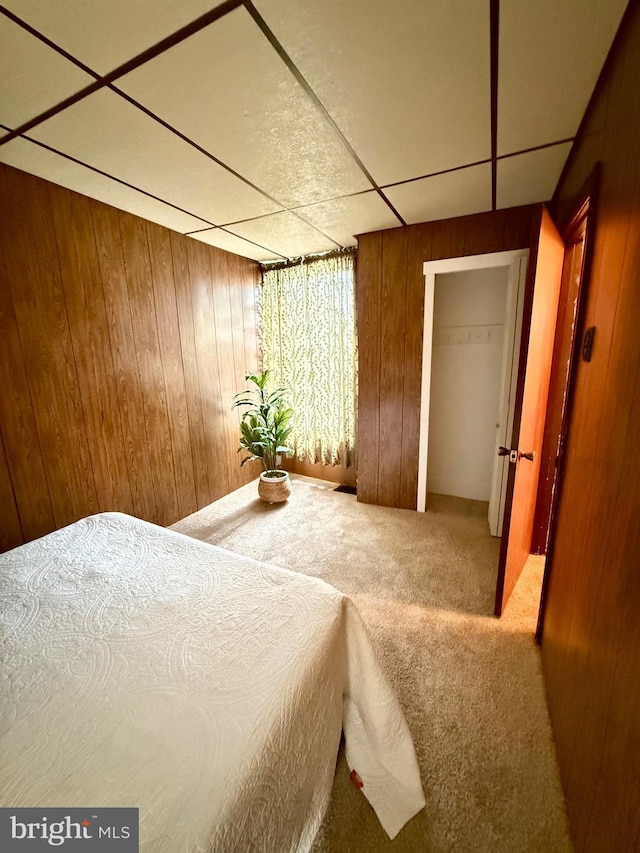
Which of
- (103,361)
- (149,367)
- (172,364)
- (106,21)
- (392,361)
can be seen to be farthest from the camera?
(392,361)

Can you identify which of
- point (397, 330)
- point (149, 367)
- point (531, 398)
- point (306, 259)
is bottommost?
point (531, 398)

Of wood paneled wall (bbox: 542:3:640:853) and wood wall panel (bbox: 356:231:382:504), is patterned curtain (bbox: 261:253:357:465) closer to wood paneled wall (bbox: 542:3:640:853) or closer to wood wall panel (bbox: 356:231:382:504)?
wood wall panel (bbox: 356:231:382:504)

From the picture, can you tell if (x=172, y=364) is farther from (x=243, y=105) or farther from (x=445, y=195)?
(x=445, y=195)

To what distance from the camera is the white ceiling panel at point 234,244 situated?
2725 mm

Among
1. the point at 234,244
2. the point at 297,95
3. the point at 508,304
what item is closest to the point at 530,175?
the point at 508,304

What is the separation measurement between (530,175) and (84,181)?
254 cm

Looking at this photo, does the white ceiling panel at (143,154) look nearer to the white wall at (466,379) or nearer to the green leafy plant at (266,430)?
the green leafy plant at (266,430)

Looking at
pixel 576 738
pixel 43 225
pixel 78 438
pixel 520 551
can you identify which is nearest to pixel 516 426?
pixel 520 551

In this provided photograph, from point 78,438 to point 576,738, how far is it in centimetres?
276

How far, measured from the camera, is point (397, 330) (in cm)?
282

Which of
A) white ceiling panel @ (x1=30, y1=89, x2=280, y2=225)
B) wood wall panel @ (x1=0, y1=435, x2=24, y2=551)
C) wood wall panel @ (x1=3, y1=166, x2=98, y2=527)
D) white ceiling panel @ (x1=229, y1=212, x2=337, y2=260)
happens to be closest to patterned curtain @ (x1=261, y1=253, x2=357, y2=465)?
white ceiling panel @ (x1=229, y1=212, x2=337, y2=260)

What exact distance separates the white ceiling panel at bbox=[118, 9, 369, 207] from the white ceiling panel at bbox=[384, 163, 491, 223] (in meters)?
0.39

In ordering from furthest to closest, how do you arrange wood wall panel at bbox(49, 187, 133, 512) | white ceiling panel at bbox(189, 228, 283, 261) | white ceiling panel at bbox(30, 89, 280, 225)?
white ceiling panel at bbox(189, 228, 283, 261), wood wall panel at bbox(49, 187, 133, 512), white ceiling panel at bbox(30, 89, 280, 225)

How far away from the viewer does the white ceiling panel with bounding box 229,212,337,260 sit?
2.45 m
